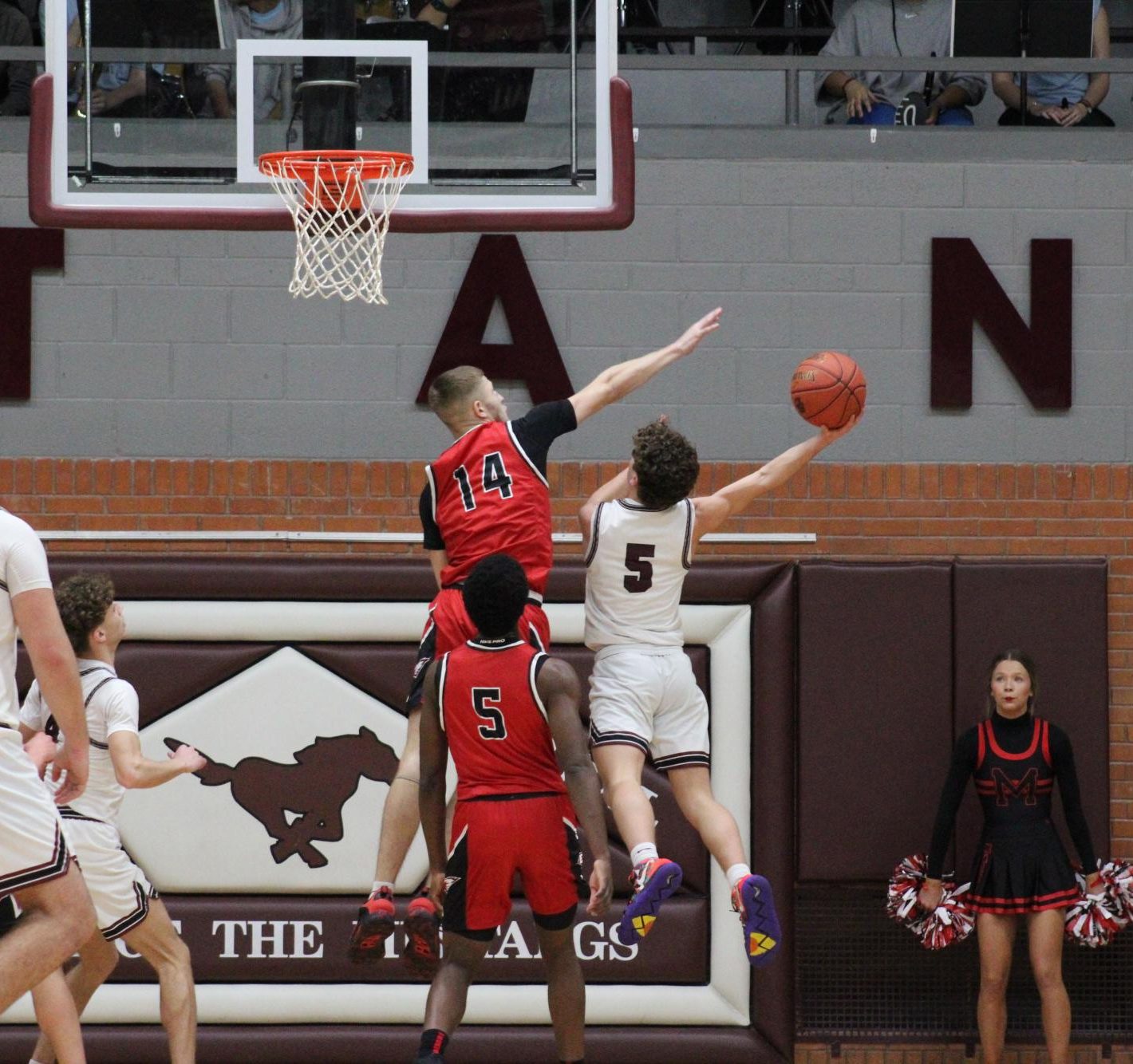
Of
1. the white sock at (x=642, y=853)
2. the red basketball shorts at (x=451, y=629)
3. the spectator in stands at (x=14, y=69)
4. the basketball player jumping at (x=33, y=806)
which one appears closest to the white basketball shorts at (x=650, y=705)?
the red basketball shorts at (x=451, y=629)

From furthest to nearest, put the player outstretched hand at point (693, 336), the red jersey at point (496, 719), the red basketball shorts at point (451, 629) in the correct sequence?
the player outstretched hand at point (693, 336)
the red basketball shorts at point (451, 629)
the red jersey at point (496, 719)

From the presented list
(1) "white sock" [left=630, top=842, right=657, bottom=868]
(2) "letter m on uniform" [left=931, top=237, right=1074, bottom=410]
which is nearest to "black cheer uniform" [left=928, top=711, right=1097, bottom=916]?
(2) "letter m on uniform" [left=931, top=237, right=1074, bottom=410]

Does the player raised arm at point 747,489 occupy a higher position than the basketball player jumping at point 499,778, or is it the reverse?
the player raised arm at point 747,489

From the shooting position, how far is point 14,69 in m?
8.96

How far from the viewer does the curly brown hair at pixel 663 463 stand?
6.37m

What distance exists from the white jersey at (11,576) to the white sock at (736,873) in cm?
263

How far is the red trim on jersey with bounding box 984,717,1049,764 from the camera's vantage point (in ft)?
25.4

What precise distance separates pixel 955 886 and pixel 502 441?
3319mm

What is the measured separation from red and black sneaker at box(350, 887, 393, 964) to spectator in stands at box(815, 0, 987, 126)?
5092 millimetres

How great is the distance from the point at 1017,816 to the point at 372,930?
324 cm

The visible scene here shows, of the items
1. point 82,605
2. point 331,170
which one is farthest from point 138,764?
point 331,170

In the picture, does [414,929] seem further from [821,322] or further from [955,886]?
[821,322]

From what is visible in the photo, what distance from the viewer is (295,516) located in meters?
8.39

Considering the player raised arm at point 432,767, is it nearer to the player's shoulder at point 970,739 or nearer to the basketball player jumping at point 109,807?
the basketball player jumping at point 109,807
